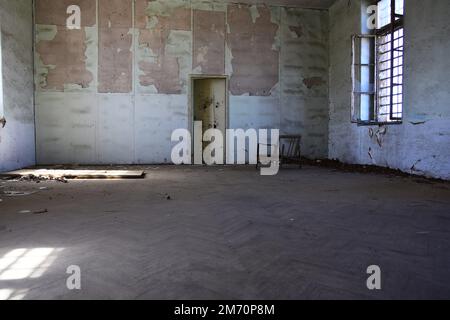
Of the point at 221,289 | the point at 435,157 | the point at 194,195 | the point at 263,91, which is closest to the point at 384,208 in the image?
the point at 194,195

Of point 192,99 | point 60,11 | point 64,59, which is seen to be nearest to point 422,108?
point 192,99

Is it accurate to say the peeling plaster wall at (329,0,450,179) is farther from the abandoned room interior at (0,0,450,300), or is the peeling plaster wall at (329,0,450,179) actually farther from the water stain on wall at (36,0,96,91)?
the water stain on wall at (36,0,96,91)

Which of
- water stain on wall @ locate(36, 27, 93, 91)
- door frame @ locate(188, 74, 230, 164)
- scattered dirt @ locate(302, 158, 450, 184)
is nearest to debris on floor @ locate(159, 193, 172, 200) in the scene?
scattered dirt @ locate(302, 158, 450, 184)

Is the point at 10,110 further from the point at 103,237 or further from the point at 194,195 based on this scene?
the point at 103,237

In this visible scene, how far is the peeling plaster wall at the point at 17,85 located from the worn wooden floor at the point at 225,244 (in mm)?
3637

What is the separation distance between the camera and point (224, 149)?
9.93 meters

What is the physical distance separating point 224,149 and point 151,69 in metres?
2.77

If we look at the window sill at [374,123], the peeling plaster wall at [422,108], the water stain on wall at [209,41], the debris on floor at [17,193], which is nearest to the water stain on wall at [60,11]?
the water stain on wall at [209,41]

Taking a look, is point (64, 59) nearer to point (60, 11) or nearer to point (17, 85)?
point (60, 11)

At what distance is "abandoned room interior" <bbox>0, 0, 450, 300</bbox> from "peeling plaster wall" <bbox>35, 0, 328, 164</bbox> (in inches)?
1.4

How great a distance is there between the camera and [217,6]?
9578mm

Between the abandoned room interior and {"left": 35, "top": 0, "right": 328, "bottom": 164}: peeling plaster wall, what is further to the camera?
{"left": 35, "top": 0, "right": 328, "bottom": 164}: peeling plaster wall

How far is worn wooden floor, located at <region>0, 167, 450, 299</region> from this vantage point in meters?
1.82
